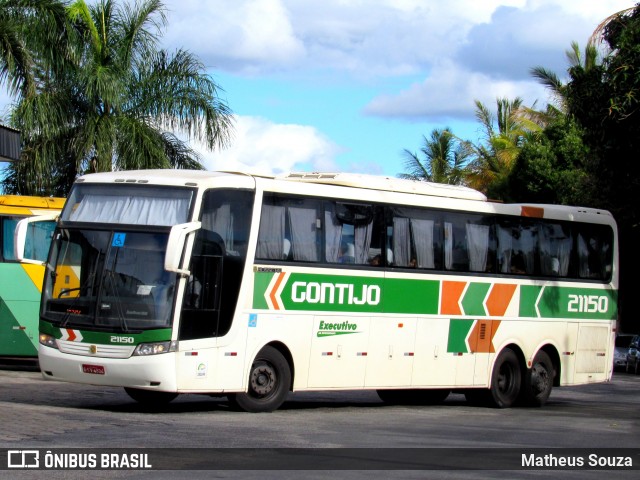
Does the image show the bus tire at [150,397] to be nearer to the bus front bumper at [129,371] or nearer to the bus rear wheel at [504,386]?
the bus front bumper at [129,371]

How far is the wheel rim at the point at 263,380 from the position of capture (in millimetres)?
16219

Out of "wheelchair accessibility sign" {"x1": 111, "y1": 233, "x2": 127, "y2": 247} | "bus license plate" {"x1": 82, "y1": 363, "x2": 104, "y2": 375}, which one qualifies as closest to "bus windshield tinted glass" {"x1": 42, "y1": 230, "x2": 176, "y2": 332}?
"wheelchair accessibility sign" {"x1": 111, "y1": 233, "x2": 127, "y2": 247}

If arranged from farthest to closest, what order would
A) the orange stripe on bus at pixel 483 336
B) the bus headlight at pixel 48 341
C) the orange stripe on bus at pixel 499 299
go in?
1. the orange stripe on bus at pixel 499 299
2. the orange stripe on bus at pixel 483 336
3. the bus headlight at pixel 48 341

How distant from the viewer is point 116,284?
15109 mm

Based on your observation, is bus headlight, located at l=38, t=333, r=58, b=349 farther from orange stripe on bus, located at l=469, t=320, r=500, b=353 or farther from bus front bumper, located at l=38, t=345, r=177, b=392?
orange stripe on bus, located at l=469, t=320, r=500, b=353

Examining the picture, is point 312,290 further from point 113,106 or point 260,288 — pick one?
point 113,106

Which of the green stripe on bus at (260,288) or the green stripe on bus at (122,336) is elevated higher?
the green stripe on bus at (260,288)

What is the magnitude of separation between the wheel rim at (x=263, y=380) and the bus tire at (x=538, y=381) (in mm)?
5973

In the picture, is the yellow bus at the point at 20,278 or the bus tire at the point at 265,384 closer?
the bus tire at the point at 265,384

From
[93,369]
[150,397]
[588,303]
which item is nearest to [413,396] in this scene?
[588,303]

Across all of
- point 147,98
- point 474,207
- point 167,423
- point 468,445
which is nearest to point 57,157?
point 147,98

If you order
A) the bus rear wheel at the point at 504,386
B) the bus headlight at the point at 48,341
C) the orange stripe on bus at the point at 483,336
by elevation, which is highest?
the orange stripe on bus at the point at 483,336

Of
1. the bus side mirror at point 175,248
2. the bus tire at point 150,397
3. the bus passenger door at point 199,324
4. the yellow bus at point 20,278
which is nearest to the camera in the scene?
the bus side mirror at point 175,248

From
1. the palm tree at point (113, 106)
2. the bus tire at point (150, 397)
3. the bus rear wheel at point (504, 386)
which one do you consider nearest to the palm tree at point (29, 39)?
the palm tree at point (113, 106)
